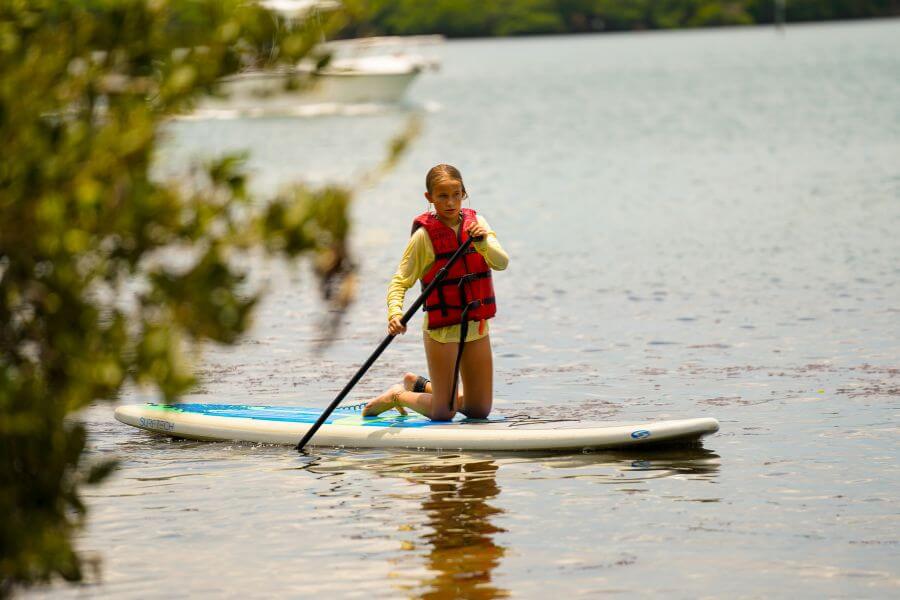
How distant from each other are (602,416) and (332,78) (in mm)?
42788

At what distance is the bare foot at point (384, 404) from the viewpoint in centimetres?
870

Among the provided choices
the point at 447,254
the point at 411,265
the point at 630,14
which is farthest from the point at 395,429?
the point at 630,14

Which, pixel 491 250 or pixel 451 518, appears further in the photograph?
pixel 491 250

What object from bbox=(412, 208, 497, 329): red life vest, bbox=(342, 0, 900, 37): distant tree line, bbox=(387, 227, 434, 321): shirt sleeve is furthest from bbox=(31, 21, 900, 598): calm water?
bbox=(342, 0, 900, 37): distant tree line

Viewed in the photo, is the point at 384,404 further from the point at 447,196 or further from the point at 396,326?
the point at 447,196

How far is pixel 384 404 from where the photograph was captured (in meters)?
8.73

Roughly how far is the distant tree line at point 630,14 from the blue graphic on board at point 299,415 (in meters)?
105

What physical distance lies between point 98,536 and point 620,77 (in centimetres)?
6411

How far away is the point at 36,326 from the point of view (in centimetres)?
331

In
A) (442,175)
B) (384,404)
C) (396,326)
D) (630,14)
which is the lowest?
(384,404)

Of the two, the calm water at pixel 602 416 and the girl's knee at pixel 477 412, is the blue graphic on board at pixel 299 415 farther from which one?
the calm water at pixel 602 416

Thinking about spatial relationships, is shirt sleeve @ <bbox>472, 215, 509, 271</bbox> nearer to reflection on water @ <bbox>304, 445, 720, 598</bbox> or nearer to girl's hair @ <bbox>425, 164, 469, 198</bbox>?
girl's hair @ <bbox>425, 164, 469, 198</bbox>

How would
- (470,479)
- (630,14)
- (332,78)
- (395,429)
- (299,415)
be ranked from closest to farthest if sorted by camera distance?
(470,479) < (395,429) < (299,415) < (332,78) < (630,14)

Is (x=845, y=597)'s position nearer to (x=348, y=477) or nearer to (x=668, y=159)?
(x=348, y=477)
